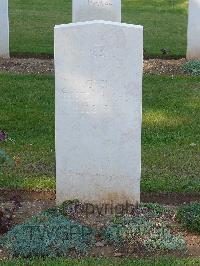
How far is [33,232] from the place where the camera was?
5141 mm

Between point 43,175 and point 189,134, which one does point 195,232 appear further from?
point 189,134

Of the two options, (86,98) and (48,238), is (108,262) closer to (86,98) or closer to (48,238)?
(48,238)

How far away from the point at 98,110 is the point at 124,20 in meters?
12.9

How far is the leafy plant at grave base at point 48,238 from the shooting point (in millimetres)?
4996

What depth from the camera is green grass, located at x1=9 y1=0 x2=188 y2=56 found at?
14289 millimetres

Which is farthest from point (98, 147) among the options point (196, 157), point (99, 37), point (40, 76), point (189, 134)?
point (40, 76)

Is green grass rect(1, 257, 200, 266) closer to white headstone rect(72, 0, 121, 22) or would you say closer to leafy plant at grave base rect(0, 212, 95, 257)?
leafy plant at grave base rect(0, 212, 95, 257)

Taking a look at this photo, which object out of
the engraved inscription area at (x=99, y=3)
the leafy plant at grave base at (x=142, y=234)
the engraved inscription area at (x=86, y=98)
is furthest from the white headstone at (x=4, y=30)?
the leafy plant at grave base at (x=142, y=234)

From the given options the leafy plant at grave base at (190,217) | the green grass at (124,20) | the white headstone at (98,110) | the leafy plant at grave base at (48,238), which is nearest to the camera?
the leafy plant at grave base at (48,238)

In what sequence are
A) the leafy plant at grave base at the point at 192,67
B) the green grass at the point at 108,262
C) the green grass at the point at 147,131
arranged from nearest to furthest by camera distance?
1. the green grass at the point at 108,262
2. the green grass at the point at 147,131
3. the leafy plant at grave base at the point at 192,67

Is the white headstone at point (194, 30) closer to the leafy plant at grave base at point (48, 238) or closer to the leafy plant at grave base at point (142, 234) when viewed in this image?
the leafy plant at grave base at point (142, 234)

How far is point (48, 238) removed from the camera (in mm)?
5043

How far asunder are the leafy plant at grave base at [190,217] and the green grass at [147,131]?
91cm

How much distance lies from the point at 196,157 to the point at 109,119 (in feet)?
6.68
